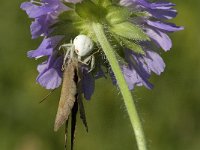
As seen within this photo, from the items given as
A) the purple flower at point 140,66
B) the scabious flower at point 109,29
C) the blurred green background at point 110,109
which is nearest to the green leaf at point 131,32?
the scabious flower at point 109,29

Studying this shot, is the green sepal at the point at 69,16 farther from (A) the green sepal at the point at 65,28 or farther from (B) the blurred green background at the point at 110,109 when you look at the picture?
(B) the blurred green background at the point at 110,109

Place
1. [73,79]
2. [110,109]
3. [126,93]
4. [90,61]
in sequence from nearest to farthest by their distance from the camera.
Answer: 1. [126,93]
2. [73,79]
3. [90,61]
4. [110,109]

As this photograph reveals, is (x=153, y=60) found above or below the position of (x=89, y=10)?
below

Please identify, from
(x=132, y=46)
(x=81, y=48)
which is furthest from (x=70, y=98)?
(x=132, y=46)

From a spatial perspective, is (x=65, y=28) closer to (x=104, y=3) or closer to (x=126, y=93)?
(x=104, y=3)

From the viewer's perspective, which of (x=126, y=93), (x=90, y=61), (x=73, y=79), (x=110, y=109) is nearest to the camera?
(x=126, y=93)

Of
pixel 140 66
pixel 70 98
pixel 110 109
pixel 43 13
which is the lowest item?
pixel 110 109

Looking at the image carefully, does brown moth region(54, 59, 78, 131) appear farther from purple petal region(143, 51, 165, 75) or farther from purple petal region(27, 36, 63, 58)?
purple petal region(143, 51, 165, 75)

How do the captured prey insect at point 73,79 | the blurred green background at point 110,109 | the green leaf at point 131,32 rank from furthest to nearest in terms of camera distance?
1. the blurred green background at point 110,109
2. the green leaf at point 131,32
3. the captured prey insect at point 73,79
